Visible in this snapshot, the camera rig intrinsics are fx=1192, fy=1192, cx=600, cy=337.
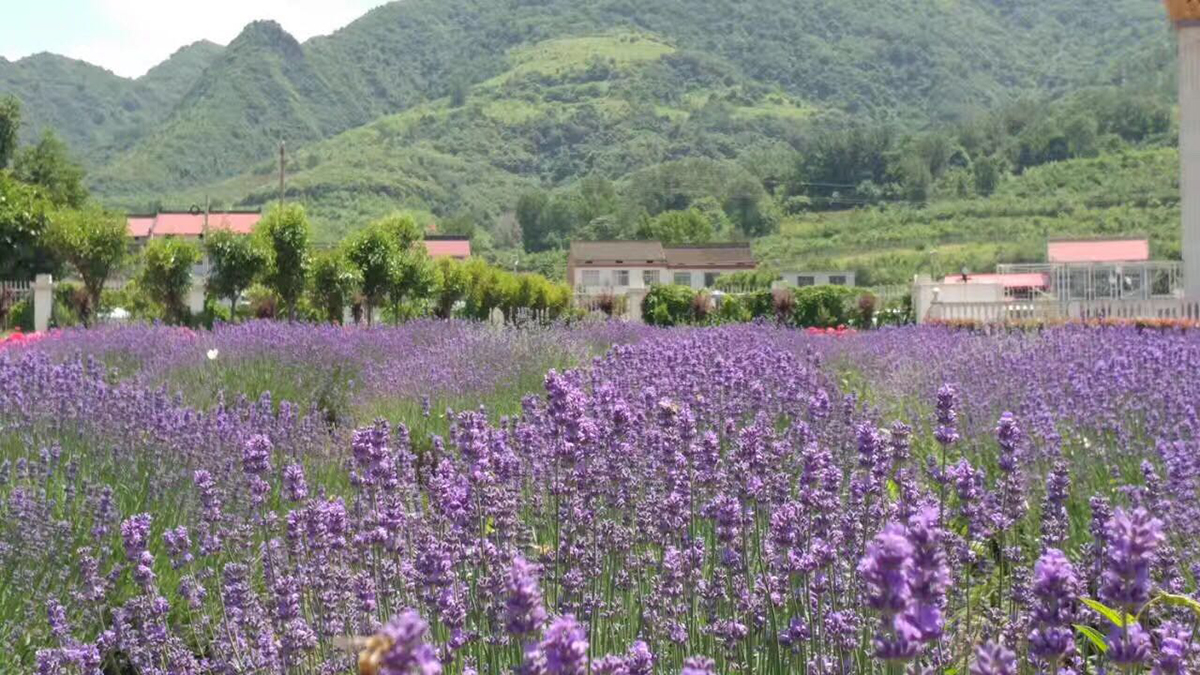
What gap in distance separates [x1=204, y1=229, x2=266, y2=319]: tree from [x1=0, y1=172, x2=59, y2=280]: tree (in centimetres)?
1250

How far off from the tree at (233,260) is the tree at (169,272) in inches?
15.7

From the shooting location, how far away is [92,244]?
20.4m

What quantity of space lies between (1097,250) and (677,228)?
60188mm

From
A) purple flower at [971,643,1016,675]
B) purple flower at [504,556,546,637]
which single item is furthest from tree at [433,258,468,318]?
purple flower at [971,643,1016,675]

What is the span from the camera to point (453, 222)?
110938mm

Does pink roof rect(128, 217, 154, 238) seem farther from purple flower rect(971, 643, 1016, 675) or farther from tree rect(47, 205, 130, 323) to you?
purple flower rect(971, 643, 1016, 675)

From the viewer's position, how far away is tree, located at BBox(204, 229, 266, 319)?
64.3 feet

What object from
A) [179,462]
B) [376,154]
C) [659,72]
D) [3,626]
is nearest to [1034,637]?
[3,626]

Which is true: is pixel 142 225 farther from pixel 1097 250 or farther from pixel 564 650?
pixel 564 650

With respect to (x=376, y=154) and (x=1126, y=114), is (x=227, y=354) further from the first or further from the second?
(x=376, y=154)

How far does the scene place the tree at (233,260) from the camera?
19.6 m

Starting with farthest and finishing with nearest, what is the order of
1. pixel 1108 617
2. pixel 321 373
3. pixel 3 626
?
pixel 321 373 < pixel 3 626 < pixel 1108 617

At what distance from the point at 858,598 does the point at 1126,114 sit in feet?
367

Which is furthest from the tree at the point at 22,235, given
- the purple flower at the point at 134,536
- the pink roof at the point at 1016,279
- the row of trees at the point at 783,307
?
the pink roof at the point at 1016,279
